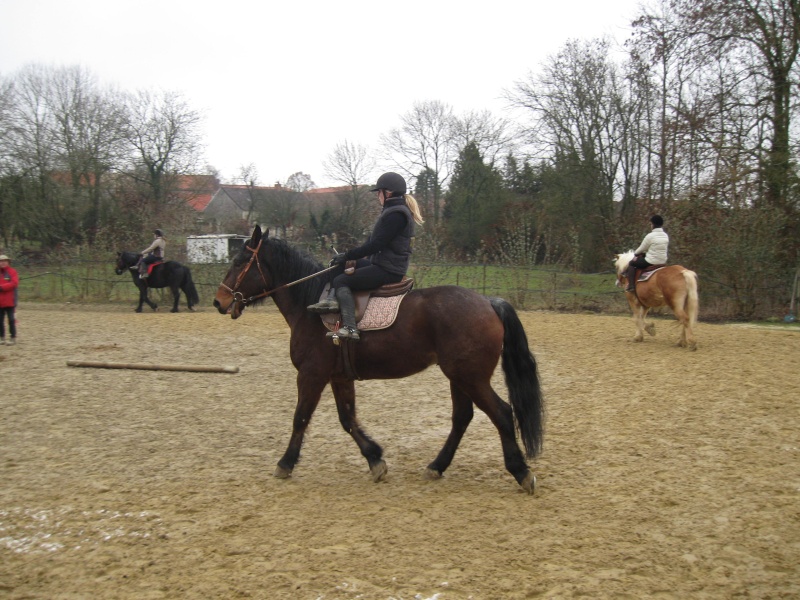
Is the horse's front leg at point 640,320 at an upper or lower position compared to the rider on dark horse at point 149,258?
lower

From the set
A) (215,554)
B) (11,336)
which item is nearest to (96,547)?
(215,554)

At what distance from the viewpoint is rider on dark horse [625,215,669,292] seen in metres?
12.2

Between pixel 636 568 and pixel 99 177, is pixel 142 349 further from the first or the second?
pixel 99 177

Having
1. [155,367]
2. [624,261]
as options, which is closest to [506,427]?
[155,367]

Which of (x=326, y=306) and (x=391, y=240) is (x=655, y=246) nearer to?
(x=391, y=240)

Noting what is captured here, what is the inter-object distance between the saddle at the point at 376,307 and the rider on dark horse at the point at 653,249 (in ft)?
26.6

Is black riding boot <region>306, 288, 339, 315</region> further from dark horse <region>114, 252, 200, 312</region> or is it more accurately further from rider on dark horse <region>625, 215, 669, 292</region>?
dark horse <region>114, 252, 200, 312</region>

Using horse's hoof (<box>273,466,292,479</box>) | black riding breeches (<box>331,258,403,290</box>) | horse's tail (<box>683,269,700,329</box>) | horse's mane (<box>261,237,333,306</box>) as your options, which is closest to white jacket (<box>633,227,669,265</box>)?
horse's tail (<box>683,269,700,329</box>)

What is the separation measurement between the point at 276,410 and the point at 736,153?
16.7m

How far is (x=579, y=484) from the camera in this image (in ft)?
16.8

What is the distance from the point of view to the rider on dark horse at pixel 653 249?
1221cm

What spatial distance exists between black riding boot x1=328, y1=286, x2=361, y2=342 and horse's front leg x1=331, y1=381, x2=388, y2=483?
61 cm

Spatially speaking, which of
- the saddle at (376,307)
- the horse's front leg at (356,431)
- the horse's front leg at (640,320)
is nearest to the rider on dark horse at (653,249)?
the horse's front leg at (640,320)

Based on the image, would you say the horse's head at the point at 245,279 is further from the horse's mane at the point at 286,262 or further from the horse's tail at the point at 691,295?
the horse's tail at the point at 691,295
